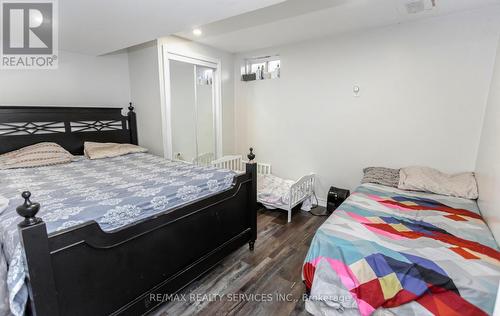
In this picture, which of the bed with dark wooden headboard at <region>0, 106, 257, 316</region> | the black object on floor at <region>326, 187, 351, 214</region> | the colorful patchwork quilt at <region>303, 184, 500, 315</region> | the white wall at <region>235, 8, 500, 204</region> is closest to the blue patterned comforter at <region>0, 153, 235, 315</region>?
the bed with dark wooden headboard at <region>0, 106, 257, 316</region>

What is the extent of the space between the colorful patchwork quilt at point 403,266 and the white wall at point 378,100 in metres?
1.08

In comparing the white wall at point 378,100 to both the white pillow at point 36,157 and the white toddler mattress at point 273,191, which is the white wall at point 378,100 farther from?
the white pillow at point 36,157

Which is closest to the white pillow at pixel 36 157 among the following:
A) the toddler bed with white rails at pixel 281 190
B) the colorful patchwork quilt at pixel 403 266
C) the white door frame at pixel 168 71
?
the white door frame at pixel 168 71

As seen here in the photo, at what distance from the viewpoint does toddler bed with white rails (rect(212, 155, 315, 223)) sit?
3.14m

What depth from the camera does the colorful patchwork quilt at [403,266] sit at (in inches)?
49.2

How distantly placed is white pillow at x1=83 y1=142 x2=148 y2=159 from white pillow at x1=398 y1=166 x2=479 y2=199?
3367 millimetres

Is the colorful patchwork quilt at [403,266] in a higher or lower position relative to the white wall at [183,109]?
lower

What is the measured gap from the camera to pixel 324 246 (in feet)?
5.21

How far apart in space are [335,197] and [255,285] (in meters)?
1.71

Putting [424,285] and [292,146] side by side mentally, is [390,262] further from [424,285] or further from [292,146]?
[292,146]

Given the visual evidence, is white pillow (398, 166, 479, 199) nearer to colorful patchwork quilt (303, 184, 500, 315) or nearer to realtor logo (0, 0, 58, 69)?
colorful patchwork quilt (303, 184, 500, 315)

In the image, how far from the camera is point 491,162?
186cm

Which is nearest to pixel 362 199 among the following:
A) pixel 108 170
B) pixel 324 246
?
pixel 324 246

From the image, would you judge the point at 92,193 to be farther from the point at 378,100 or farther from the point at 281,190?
the point at 378,100
